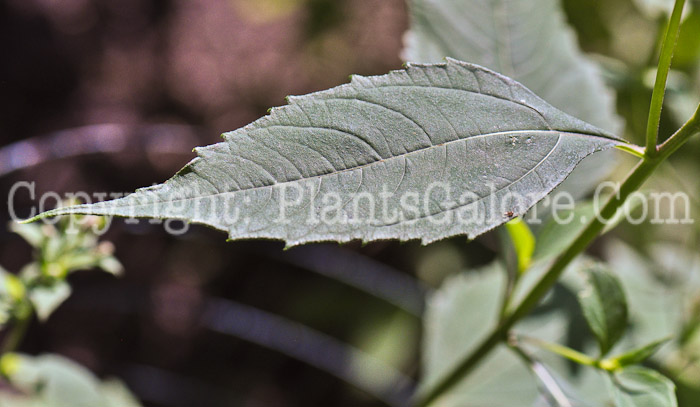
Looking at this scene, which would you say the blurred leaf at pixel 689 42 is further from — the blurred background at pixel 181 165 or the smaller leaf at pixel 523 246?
the smaller leaf at pixel 523 246

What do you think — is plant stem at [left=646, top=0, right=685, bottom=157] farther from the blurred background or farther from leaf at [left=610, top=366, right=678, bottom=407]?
the blurred background

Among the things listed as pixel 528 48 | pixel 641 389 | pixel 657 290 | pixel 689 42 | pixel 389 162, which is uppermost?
pixel 689 42

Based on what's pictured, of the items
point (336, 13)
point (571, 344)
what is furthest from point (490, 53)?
point (336, 13)

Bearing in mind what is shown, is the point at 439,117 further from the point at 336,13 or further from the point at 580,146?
the point at 336,13

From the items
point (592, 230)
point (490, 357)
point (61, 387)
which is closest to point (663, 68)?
point (592, 230)

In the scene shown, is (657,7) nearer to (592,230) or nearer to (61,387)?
(592,230)

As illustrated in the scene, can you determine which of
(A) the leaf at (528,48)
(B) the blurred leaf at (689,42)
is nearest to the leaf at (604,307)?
(A) the leaf at (528,48)

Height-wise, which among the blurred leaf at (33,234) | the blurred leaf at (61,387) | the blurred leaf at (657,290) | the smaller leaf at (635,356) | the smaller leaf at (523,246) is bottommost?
the smaller leaf at (635,356)
